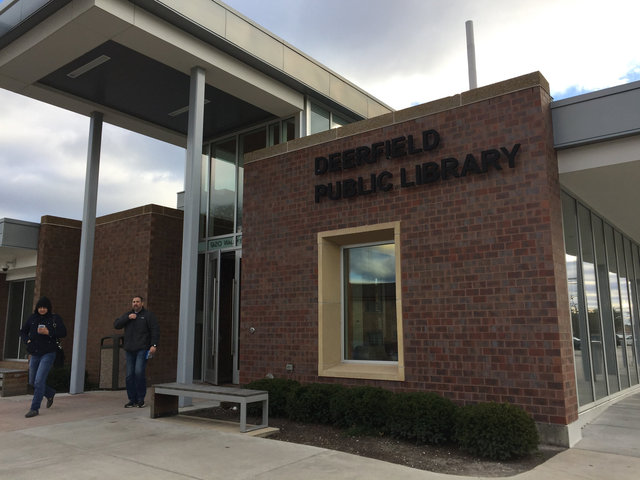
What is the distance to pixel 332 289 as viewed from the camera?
8.96 metres

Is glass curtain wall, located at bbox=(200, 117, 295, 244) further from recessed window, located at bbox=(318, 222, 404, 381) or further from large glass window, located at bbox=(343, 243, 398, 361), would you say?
large glass window, located at bbox=(343, 243, 398, 361)

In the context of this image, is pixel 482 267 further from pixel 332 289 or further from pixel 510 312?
pixel 332 289

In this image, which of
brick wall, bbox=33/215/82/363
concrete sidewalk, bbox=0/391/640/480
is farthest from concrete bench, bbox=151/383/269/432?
brick wall, bbox=33/215/82/363

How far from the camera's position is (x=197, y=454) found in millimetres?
5805

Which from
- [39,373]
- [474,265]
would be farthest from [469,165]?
[39,373]

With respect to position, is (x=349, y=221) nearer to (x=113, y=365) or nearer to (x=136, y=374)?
(x=136, y=374)

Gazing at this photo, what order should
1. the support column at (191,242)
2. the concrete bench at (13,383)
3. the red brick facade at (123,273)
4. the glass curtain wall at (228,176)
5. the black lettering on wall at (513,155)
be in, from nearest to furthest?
the black lettering on wall at (513,155) → the support column at (191,242) → the concrete bench at (13,383) → the glass curtain wall at (228,176) → the red brick facade at (123,273)

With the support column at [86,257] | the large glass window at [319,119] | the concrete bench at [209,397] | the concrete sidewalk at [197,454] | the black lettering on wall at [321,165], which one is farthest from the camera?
the large glass window at [319,119]

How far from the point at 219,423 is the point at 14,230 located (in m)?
10.5

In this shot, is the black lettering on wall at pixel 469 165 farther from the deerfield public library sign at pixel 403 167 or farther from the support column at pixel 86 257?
the support column at pixel 86 257

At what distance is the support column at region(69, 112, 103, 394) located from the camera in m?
11.3

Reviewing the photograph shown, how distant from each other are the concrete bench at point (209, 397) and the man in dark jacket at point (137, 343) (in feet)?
3.43

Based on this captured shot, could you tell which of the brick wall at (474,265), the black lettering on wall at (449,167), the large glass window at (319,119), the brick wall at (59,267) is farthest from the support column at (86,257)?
the black lettering on wall at (449,167)

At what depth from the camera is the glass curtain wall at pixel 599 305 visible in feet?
25.4
